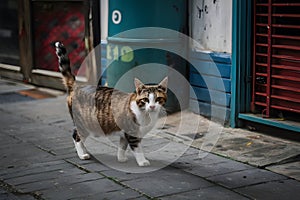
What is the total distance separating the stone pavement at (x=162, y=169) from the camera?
211 inches

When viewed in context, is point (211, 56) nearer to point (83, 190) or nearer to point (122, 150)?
point (122, 150)

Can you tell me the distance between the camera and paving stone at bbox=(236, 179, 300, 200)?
5.20 meters

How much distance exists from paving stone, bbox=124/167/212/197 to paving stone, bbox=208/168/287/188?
16cm

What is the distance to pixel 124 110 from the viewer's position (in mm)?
6059

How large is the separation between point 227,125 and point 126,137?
6.41 feet

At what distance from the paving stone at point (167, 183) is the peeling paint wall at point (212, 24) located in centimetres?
232

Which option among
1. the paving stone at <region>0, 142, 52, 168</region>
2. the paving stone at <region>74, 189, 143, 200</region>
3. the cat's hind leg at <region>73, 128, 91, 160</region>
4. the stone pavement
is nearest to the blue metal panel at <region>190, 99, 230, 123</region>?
the stone pavement

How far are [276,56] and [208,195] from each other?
2.41 metres

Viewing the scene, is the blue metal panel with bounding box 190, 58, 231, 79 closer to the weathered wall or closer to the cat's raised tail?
the weathered wall

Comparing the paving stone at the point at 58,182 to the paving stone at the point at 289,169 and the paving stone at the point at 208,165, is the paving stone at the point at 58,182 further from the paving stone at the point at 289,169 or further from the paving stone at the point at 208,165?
the paving stone at the point at 289,169

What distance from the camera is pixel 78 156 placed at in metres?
6.54

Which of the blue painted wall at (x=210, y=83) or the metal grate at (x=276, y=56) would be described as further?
the blue painted wall at (x=210, y=83)

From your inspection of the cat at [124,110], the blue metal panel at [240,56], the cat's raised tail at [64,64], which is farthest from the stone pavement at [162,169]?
the cat's raised tail at [64,64]

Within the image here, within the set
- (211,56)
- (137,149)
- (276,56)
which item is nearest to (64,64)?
(137,149)
